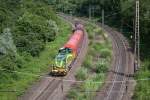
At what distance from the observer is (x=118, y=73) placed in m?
A: 70.2

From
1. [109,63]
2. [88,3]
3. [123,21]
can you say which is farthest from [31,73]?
[88,3]

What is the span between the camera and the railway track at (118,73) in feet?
192

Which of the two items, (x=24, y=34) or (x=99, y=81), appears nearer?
(x=99, y=81)

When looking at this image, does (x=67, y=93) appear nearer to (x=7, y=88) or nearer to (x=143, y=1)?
(x=7, y=88)

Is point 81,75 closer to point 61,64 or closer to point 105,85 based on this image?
point 61,64

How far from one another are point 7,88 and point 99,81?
43.6 ft

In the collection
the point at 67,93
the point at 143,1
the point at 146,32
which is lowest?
the point at 67,93

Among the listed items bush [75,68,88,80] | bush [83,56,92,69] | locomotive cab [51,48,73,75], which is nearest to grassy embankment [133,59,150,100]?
bush [75,68,88,80]

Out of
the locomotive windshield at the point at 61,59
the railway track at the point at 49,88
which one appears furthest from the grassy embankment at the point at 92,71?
the locomotive windshield at the point at 61,59

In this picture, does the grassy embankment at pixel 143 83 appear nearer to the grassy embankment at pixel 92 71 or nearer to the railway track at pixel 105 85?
the railway track at pixel 105 85

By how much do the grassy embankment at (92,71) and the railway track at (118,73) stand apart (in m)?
1.14

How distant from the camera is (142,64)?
239 feet

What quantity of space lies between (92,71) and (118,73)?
4290 mm

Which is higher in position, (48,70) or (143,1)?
(143,1)
